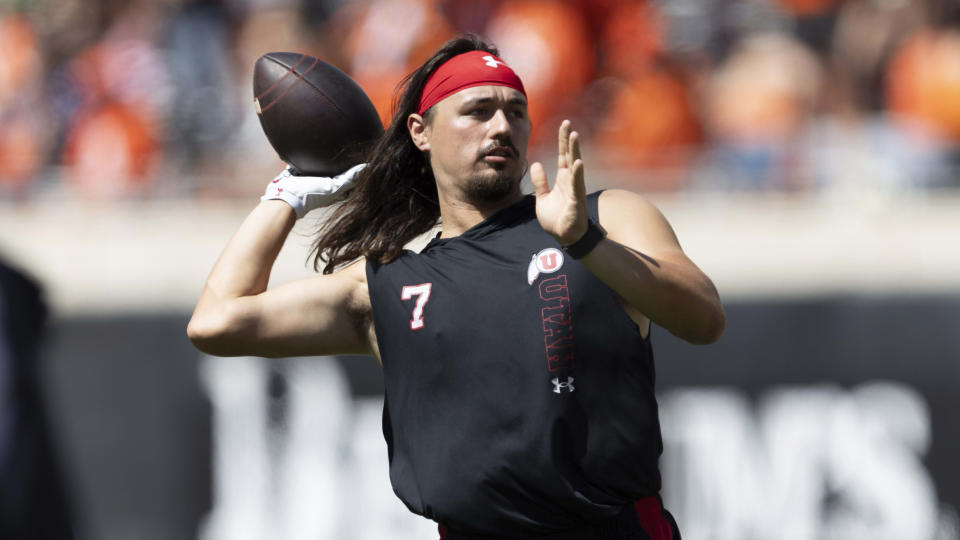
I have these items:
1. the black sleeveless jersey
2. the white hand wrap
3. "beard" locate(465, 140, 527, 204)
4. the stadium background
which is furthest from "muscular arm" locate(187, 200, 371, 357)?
the stadium background

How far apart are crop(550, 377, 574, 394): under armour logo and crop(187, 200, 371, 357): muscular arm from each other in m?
0.69

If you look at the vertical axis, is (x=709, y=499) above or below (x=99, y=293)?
below

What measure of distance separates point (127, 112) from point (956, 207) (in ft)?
15.5

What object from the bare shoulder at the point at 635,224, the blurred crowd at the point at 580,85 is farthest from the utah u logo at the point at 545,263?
the blurred crowd at the point at 580,85

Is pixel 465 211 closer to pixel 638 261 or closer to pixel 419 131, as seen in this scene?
pixel 419 131

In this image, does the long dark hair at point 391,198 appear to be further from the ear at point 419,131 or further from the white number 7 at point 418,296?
the white number 7 at point 418,296

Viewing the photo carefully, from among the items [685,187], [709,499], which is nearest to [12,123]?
[685,187]

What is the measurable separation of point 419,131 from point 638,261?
955 millimetres

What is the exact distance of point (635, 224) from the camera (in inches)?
124

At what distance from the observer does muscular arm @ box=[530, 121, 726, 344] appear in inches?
109

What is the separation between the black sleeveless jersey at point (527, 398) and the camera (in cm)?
307

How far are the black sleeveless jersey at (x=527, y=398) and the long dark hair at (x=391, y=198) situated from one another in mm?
400

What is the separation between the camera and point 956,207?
6125mm

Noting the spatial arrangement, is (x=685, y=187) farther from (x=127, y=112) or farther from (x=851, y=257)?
(x=127, y=112)
